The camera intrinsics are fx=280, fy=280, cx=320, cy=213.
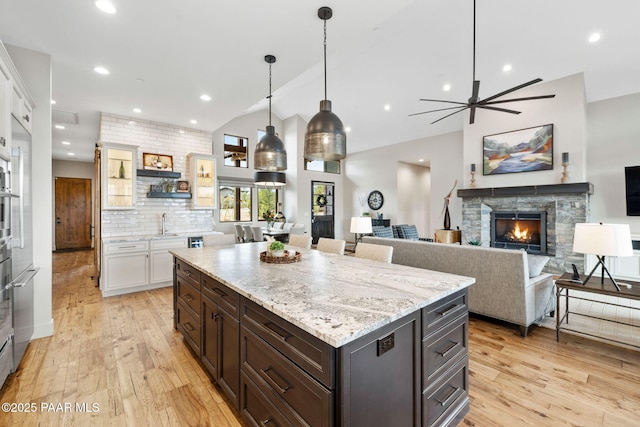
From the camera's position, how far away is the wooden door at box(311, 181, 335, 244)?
9617mm

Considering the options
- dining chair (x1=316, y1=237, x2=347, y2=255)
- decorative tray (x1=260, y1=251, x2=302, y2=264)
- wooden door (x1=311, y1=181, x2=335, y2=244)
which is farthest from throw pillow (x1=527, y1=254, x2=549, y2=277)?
wooden door (x1=311, y1=181, x2=335, y2=244)

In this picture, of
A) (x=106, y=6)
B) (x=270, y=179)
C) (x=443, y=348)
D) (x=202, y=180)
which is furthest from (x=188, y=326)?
(x=270, y=179)

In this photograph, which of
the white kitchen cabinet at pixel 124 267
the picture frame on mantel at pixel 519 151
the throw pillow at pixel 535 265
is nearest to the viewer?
the throw pillow at pixel 535 265

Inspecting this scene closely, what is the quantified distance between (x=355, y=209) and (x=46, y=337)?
864 centimetres

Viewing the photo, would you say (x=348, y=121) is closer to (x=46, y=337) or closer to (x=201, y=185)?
(x=201, y=185)

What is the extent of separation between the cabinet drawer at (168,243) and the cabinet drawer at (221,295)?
2.96 metres

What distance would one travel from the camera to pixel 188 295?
Result: 2529 millimetres

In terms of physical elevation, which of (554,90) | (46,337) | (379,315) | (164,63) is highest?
(554,90)

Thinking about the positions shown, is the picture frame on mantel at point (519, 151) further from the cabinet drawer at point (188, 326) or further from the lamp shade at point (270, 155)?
the cabinet drawer at point (188, 326)

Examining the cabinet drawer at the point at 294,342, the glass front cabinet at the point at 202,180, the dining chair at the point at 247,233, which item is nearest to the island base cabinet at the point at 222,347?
the cabinet drawer at the point at 294,342

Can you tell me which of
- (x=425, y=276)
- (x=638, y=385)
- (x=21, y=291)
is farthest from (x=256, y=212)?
(x=638, y=385)

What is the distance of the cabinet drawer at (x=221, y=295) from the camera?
170cm

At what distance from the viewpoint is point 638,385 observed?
2066 millimetres

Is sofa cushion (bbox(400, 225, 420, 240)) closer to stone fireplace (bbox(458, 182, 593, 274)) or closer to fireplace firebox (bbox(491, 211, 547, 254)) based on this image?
stone fireplace (bbox(458, 182, 593, 274))
